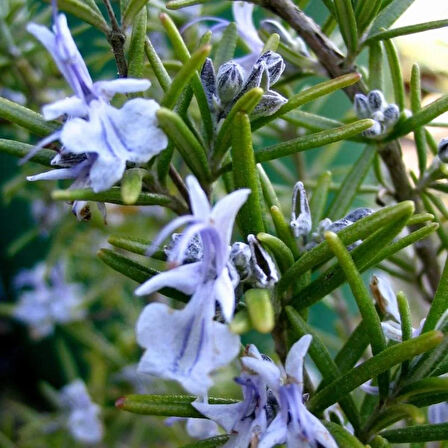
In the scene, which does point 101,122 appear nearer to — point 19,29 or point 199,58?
point 199,58

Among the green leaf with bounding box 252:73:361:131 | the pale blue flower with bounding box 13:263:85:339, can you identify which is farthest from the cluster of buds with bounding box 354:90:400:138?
the pale blue flower with bounding box 13:263:85:339

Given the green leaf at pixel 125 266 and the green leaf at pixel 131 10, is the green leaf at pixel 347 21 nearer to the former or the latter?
the green leaf at pixel 131 10

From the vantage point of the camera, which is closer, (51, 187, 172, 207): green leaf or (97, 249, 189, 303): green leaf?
(51, 187, 172, 207): green leaf

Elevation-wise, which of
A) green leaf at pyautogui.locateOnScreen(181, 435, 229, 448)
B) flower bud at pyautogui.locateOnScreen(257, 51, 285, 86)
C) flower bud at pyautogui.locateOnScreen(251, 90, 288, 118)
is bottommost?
green leaf at pyautogui.locateOnScreen(181, 435, 229, 448)

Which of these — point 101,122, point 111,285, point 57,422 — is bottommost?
point 57,422

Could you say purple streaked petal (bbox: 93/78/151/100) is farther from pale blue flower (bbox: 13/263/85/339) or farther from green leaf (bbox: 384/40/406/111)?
pale blue flower (bbox: 13/263/85/339)

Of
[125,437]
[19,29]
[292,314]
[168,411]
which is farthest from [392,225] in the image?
[125,437]

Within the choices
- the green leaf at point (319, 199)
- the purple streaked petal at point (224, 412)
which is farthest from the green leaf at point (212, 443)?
the green leaf at point (319, 199)
